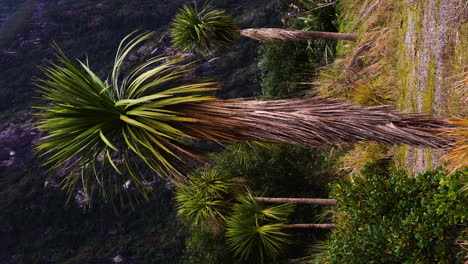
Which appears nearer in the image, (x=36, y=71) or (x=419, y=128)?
(x=419, y=128)

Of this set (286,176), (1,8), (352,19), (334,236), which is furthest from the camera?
(1,8)

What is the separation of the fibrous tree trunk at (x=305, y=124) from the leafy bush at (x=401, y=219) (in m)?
0.34

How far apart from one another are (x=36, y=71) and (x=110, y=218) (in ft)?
18.6

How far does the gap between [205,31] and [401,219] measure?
3.75m

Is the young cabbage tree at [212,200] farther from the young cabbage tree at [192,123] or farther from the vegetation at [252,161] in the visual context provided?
the young cabbage tree at [192,123]

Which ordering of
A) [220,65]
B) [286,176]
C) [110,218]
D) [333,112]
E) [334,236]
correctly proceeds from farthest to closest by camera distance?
[220,65]
[110,218]
[286,176]
[334,236]
[333,112]

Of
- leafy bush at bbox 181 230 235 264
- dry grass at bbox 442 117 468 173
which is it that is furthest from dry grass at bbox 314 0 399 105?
leafy bush at bbox 181 230 235 264

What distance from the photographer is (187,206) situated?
5961 mm

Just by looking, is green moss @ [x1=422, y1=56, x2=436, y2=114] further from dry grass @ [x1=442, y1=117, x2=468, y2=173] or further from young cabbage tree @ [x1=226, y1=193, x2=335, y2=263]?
young cabbage tree @ [x1=226, y1=193, x2=335, y2=263]

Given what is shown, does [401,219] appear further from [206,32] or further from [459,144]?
[206,32]

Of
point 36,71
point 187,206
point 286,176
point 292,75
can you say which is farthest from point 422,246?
point 36,71

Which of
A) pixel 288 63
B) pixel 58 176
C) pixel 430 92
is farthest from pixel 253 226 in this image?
pixel 58 176

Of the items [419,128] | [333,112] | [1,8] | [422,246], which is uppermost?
[1,8]

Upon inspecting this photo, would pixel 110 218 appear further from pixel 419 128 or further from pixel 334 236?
pixel 419 128
